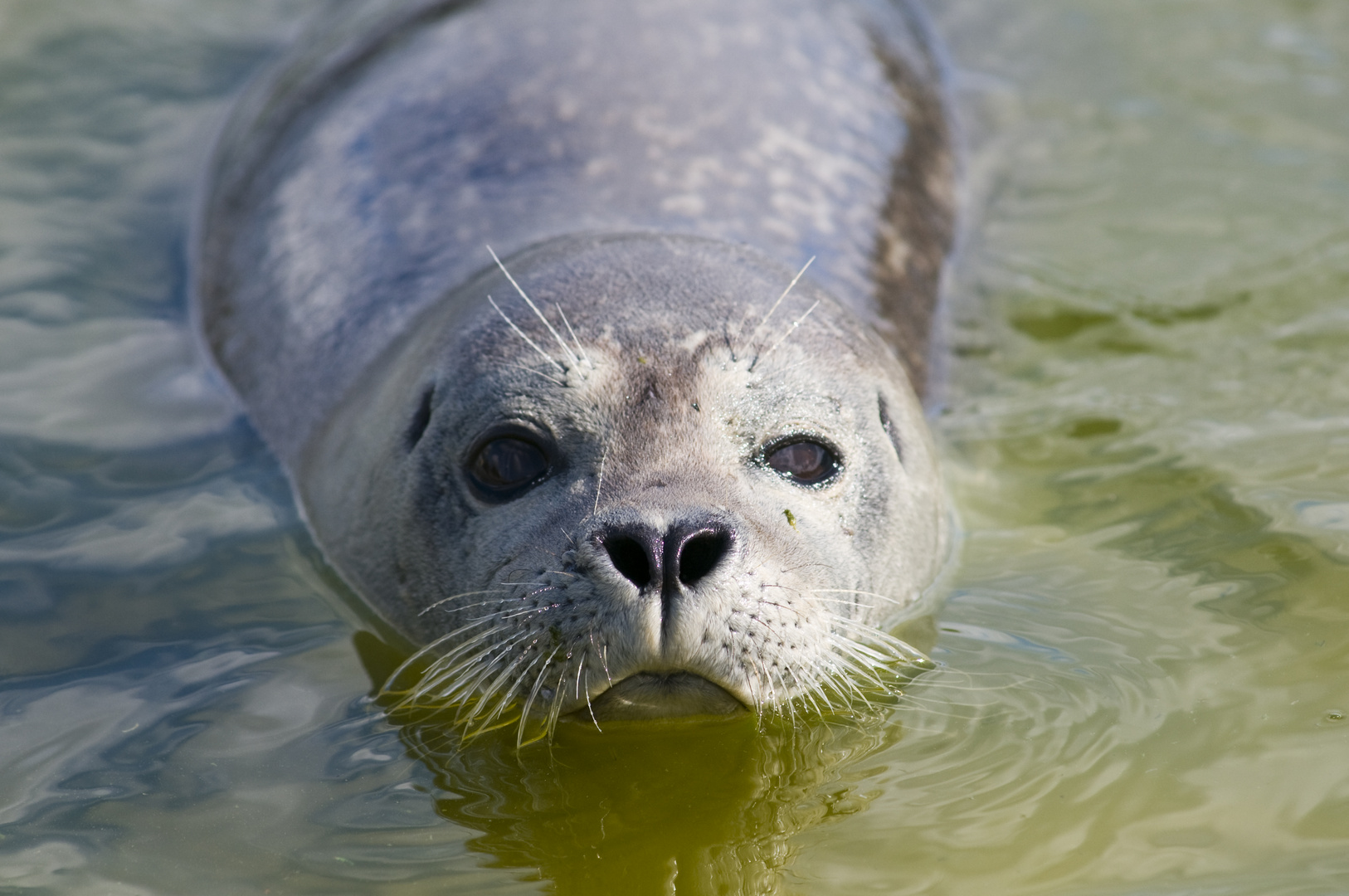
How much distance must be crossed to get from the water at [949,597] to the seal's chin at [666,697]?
0.43 feet

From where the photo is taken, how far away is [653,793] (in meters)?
3.06

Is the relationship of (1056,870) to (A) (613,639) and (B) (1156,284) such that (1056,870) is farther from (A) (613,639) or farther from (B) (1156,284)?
(B) (1156,284)

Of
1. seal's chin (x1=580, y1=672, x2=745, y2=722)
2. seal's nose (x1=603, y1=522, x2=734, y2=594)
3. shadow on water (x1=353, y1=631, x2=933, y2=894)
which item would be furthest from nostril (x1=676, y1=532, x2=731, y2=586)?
shadow on water (x1=353, y1=631, x2=933, y2=894)

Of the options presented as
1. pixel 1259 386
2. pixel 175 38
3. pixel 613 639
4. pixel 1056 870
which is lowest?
pixel 1056 870

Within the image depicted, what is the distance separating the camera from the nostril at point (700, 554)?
2.87 metres

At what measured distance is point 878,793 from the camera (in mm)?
3029

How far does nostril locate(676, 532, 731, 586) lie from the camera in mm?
2869

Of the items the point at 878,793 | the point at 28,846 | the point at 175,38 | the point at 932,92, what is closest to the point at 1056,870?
the point at 878,793

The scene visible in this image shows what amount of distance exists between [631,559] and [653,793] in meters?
0.49

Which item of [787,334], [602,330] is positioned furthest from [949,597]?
[602,330]

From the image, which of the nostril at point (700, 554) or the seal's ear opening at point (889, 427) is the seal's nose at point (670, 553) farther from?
the seal's ear opening at point (889, 427)

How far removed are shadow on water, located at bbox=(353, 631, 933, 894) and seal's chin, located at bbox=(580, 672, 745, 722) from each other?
12 cm

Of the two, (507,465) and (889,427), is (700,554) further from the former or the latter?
(889,427)

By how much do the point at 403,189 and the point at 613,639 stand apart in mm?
2440
